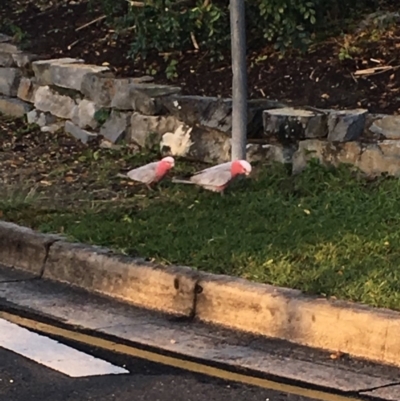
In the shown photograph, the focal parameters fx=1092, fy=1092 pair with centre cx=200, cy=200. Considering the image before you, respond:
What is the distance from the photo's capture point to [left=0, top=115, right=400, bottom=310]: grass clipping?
534 cm

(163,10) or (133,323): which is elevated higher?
(163,10)

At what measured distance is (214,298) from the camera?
5305mm

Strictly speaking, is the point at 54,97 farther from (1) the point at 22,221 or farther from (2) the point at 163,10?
(1) the point at 22,221

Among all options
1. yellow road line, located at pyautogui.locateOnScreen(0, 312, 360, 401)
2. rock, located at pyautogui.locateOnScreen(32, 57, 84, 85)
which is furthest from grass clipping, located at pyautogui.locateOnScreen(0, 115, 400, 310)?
rock, located at pyautogui.locateOnScreen(32, 57, 84, 85)

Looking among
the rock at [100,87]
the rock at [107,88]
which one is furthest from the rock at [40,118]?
the rock at [100,87]

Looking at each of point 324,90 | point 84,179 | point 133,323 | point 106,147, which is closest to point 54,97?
point 106,147

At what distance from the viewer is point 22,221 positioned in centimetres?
673

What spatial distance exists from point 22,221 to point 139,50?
115 inches

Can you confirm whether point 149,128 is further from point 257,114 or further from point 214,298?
point 214,298

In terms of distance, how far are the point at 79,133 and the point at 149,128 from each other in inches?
39.1

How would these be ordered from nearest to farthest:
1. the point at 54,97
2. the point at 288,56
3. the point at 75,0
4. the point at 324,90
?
1. the point at 324,90
2. the point at 288,56
3. the point at 54,97
4. the point at 75,0

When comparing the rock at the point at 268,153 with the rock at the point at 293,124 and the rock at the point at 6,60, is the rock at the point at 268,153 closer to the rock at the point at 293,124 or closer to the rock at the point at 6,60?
the rock at the point at 293,124

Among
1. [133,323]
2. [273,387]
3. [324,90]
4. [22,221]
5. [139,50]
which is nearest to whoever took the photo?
[273,387]

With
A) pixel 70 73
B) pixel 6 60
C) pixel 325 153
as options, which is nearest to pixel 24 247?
pixel 325 153
